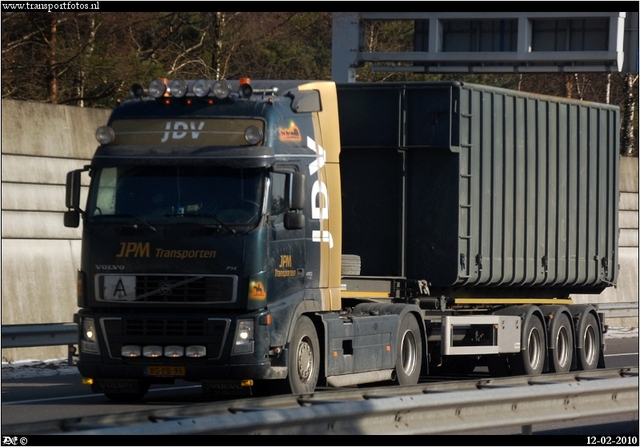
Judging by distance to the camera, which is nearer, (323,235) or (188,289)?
(188,289)

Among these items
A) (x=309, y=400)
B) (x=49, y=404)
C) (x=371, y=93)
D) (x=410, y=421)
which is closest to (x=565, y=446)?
(x=410, y=421)

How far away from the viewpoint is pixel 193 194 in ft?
42.0

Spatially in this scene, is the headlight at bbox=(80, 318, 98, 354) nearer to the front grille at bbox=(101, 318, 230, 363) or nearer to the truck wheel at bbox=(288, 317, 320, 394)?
the front grille at bbox=(101, 318, 230, 363)

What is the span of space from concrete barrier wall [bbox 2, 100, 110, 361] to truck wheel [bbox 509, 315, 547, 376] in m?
7.19

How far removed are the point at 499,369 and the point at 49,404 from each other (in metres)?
6.98

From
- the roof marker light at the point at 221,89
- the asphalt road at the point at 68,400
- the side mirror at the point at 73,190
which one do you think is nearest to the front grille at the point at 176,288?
the side mirror at the point at 73,190

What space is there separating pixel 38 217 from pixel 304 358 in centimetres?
848

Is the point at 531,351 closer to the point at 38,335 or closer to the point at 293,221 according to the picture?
the point at 293,221

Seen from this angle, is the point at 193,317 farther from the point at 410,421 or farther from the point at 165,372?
the point at 410,421

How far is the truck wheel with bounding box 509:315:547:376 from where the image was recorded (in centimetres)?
1762

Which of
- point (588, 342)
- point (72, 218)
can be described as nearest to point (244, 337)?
point (72, 218)

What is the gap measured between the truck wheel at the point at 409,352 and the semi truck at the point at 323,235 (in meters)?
0.03

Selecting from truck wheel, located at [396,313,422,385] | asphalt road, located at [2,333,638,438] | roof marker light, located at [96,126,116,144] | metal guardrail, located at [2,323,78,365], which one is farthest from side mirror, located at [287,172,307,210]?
metal guardrail, located at [2,323,78,365]

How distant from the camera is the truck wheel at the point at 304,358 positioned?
1318cm
